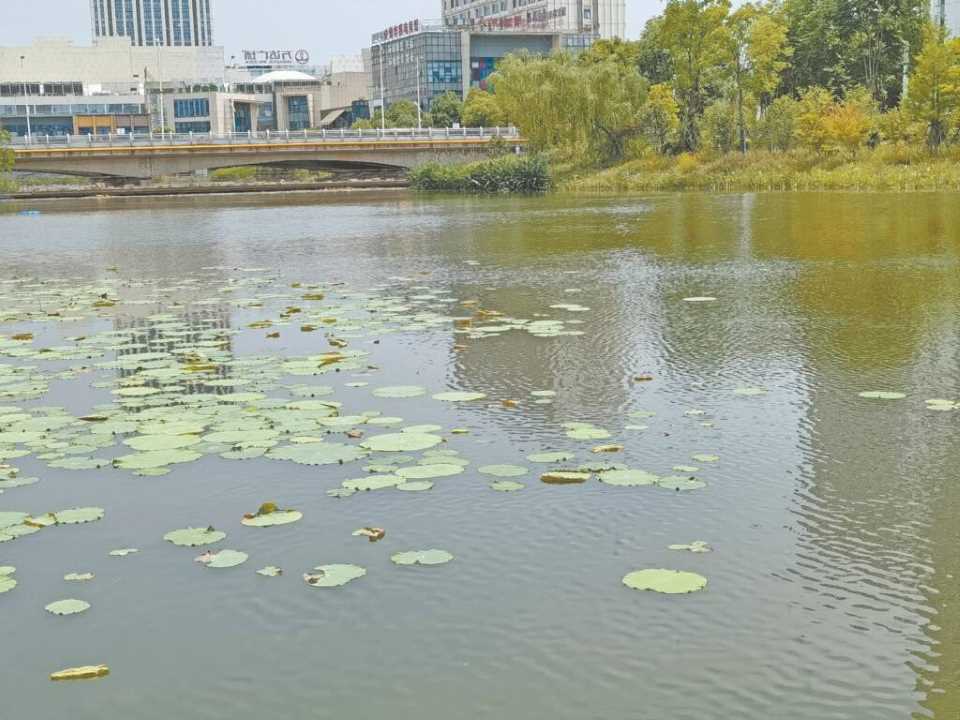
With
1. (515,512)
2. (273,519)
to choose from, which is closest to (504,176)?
(515,512)

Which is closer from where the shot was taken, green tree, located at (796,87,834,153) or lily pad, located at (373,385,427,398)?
lily pad, located at (373,385,427,398)

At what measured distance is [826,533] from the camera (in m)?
5.74

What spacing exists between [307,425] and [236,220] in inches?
1272

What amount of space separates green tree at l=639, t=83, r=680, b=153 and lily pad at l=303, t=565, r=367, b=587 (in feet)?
196

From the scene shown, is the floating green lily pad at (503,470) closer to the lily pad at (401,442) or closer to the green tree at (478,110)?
the lily pad at (401,442)

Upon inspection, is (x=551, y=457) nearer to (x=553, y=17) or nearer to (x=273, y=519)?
(x=273, y=519)

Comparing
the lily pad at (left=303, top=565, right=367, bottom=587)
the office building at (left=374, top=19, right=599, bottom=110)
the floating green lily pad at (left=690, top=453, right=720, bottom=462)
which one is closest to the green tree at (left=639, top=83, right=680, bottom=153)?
the floating green lily pad at (left=690, top=453, right=720, bottom=462)

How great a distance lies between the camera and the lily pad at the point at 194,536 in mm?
5781

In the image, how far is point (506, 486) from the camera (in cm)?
652

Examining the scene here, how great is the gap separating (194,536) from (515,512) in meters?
1.63

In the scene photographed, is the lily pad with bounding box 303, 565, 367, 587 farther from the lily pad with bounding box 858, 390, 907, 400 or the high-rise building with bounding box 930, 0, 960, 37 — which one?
the high-rise building with bounding box 930, 0, 960, 37

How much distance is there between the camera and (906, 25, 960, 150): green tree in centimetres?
4828

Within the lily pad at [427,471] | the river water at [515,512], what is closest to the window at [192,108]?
the river water at [515,512]

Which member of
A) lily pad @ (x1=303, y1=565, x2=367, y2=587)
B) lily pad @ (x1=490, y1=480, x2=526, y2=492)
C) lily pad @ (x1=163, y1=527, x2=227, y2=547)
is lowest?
lily pad @ (x1=303, y1=565, x2=367, y2=587)
